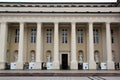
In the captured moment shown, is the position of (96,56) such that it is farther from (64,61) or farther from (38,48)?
(38,48)

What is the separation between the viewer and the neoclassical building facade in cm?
3822

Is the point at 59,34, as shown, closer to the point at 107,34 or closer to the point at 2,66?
the point at 107,34

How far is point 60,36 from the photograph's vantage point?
4178 cm

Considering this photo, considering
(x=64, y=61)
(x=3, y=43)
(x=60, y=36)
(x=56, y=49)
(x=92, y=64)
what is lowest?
(x=92, y=64)

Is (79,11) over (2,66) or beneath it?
over

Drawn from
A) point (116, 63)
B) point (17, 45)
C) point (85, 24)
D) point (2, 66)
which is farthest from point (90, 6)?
point (2, 66)

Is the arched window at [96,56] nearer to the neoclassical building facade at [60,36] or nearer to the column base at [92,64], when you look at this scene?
the neoclassical building facade at [60,36]

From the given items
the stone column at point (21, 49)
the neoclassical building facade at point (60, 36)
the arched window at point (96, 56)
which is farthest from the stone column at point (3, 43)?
the arched window at point (96, 56)

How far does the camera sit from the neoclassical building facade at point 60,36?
38.2 m

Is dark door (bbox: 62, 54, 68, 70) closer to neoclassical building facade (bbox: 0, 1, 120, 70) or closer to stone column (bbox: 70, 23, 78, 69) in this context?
neoclassical building facade (bbox: 0, 1, 120, 70)

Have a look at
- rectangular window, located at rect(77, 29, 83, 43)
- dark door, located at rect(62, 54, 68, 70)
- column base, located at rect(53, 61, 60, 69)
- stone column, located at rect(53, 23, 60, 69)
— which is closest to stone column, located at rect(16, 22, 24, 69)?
column base, located at rect(53, 61, 60, 69)

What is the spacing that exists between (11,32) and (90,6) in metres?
16.6

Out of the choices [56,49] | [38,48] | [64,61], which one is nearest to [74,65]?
[56,49]

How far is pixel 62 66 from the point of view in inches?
1644
